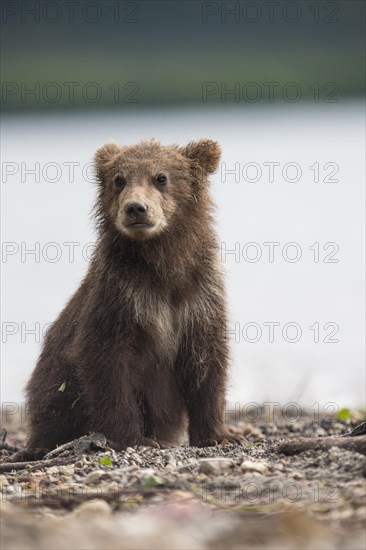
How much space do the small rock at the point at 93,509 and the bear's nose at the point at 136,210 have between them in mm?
2872

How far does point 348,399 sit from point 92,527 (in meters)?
6.75

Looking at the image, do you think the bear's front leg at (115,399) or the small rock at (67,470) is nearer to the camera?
the small rock at (67,470)

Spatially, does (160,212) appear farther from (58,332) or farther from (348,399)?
(348,399)

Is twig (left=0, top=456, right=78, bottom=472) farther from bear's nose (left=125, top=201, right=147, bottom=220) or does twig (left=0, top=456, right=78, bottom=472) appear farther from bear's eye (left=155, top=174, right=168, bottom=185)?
bear's eye (left=155, top=174, right=168, bottom=185)

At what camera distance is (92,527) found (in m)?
4.41

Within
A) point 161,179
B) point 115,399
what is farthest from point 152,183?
point 115,399

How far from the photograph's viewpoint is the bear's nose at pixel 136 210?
736cm

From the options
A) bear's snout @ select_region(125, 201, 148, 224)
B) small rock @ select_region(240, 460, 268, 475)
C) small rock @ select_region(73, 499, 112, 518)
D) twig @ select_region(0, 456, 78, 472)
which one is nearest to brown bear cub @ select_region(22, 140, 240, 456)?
bear's snout @ select_region(125, 201, 148, 224)

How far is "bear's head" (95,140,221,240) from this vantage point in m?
7.50

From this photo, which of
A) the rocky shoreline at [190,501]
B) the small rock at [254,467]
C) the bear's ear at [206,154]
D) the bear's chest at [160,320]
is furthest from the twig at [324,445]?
the bear's ear at [206,154]

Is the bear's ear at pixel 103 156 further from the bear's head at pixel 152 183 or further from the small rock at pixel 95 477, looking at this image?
the small rock at pixel 95 477

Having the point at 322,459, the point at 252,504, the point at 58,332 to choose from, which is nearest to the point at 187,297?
the point at 58,332

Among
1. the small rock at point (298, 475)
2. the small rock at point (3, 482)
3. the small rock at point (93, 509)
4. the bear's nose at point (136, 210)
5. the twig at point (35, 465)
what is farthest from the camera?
the bear's nose at point (136, 210)

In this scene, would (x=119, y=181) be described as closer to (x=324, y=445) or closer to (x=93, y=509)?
(x=324, y=445)
